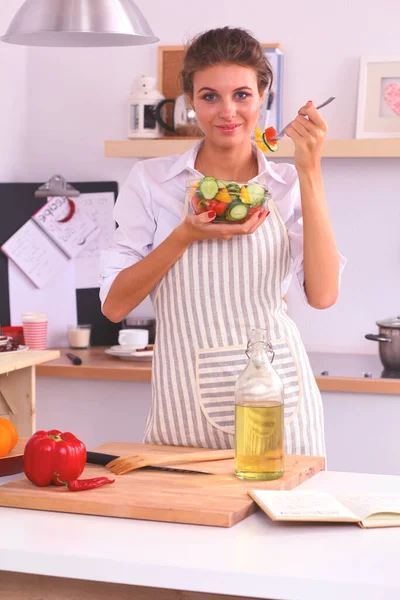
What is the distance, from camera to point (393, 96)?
127 inches

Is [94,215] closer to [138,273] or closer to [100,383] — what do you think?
[100,383]

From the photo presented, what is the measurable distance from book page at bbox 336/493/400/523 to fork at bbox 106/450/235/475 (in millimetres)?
279

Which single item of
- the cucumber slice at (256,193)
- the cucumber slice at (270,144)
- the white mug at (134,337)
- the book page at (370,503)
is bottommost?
the white mug at (134,337)

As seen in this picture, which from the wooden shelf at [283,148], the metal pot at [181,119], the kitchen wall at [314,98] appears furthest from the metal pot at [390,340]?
the metal pot at [181,119]

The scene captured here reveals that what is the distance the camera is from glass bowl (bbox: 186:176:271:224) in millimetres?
1671

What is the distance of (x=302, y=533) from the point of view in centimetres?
124

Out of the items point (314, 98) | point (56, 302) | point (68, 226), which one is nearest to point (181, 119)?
point (314, 98)

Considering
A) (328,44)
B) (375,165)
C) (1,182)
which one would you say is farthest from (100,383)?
(328,44)

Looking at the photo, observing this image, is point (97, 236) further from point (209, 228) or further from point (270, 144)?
point (209, 228)

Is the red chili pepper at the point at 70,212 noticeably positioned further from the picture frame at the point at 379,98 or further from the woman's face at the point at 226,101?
the woman's face at the point at 226,101

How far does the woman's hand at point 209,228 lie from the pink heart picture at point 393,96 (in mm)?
1651

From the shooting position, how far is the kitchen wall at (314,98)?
3352 millimetres

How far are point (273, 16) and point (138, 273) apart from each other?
196 cm

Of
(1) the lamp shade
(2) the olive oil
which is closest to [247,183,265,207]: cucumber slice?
(2) the olive oil
